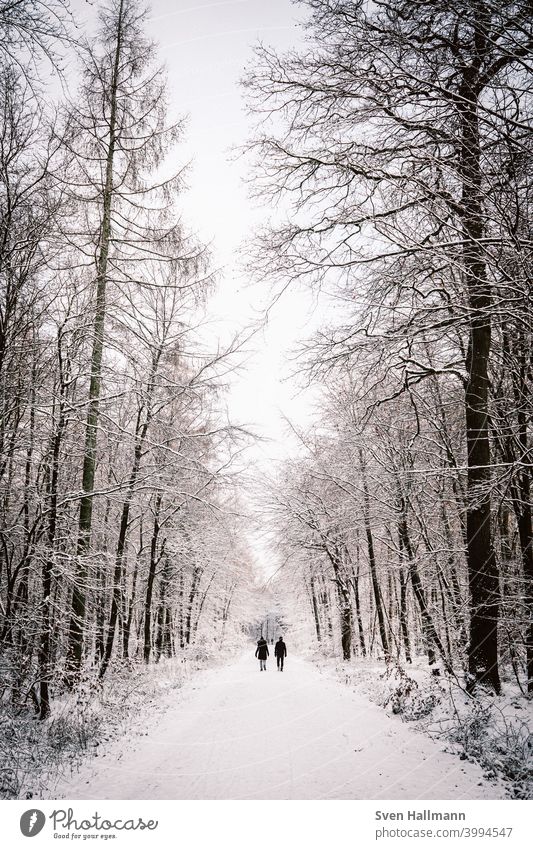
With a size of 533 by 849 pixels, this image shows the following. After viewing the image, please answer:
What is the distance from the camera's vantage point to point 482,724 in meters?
4.45

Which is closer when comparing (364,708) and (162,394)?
(364,708)

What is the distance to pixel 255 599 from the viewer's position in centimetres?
4022

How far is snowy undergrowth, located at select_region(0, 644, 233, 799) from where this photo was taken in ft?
11.7

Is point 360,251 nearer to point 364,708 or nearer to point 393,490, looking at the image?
point 393,490

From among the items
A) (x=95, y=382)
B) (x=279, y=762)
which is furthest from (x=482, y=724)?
(x=95, y=382)

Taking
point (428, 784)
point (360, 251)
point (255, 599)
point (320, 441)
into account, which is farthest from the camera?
point (255, 599)

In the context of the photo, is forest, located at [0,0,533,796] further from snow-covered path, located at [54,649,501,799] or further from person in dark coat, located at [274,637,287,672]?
person in dark coat, located at [274,637,287,672]

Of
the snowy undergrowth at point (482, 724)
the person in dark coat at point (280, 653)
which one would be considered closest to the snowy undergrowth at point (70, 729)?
the snowy undergrowth at point (482, 724)

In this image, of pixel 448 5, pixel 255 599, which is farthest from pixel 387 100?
pixel 255 599

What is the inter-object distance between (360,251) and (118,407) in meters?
4.70

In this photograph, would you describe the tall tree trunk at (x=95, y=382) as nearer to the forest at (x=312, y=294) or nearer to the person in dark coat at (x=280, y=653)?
the forest at (x=312, y=294)

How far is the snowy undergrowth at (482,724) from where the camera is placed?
A: 3.57 metres

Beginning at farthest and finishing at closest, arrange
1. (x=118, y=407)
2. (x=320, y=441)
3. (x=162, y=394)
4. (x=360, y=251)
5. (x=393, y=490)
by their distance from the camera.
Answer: (x=320, y=441)
(x=393, y=490)
(x=162, y=394)
(x=118, y=407)
(x=360, y=251)

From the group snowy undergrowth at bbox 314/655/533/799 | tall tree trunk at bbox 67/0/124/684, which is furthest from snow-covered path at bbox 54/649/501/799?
tall tree trunk at bbox 67/0/124/684
